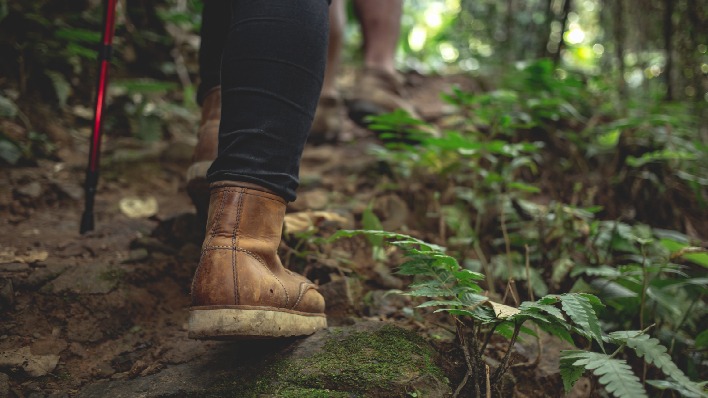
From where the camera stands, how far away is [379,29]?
3.60 m

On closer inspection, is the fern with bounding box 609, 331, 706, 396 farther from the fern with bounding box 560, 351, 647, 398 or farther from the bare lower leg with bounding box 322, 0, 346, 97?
the bare lower leg with bounding box 322, 0, 346, 97

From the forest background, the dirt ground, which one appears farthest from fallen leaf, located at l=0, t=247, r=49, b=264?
the forest background

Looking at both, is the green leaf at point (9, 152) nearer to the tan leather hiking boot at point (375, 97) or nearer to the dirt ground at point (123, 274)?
the dirt ground at point (123, 274)

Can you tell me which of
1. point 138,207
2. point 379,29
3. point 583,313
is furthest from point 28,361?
point 379,29

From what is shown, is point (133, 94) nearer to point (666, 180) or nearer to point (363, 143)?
point (363, 143)

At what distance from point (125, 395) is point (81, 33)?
2.39m

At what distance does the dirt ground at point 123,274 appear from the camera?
1242 millimetres

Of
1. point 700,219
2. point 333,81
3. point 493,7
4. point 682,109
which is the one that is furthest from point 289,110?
point 493,7

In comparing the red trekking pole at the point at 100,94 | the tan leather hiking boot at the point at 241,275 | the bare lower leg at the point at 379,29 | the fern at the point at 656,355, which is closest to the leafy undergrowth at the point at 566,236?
the fern at the point at 656,355

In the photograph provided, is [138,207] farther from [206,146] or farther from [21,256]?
[206,146]

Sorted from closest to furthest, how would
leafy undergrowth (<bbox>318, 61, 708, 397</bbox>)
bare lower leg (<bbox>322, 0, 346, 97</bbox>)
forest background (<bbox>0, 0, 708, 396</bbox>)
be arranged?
leafy undergrowth (<bbox>318, 61, 708, 397</bbox>), forest background (<bbox>0, 0, 708, 396</bbox>), bare lower leg (<bbox>322, 0, 346, 97</bbox>)

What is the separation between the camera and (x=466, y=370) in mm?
1144

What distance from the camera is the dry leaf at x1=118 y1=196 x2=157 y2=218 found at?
87.7 inches

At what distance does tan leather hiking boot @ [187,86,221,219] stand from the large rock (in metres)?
0.56
